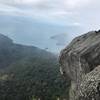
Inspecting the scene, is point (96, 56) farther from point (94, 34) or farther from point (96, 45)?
point (94, 34)

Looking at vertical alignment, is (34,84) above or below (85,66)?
above

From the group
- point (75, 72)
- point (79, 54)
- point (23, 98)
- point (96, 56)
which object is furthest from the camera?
point (23, 98)

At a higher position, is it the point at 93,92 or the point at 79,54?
the point at 79,54

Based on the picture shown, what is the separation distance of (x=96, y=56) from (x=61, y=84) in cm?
12482

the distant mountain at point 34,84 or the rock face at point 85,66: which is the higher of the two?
the distant mountain at point 34,84

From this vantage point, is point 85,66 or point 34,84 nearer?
point 85,66

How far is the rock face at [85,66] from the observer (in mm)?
11500

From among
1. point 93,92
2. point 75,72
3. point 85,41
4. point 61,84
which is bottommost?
point 93,92

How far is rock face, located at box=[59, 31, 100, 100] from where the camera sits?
11500 millimetres

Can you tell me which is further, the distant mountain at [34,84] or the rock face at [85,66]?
the distant mountain at [34,84]

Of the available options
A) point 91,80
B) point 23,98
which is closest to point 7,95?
point 23,98

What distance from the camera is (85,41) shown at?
69.3ft

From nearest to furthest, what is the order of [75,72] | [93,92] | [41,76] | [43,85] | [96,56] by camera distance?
[93,92], [96,56], [75,72], [43,85], [41,76]

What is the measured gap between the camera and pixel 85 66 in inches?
723
